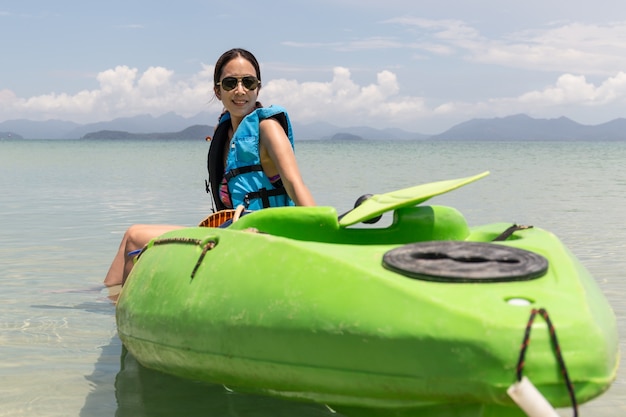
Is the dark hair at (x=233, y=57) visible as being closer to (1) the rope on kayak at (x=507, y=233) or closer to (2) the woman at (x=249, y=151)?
(2) the woman at (x=249, y=151)

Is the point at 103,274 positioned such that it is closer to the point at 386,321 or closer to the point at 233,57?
the point at 233,57

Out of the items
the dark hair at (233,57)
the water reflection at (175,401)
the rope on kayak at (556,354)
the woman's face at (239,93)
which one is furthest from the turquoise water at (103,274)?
the dark hair at (233,57)

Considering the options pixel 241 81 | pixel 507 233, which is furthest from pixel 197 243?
pixel 241 81

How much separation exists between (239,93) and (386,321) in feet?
6.94

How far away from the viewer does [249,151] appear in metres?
3.75

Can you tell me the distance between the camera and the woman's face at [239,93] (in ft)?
12.8

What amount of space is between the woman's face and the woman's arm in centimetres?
25

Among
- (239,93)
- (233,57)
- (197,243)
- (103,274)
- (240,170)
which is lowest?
(103,274)

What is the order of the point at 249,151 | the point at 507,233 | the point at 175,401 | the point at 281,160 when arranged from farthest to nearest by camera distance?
the point at 249,151 < the point at 281,160 < the point at 175,401 < the point at 507,233

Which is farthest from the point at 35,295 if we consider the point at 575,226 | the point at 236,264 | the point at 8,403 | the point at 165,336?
the point at 575,226

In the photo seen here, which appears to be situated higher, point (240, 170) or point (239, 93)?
point (239, 93)

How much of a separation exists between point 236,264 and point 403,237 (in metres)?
0.86

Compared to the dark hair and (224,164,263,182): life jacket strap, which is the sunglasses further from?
(224,164,263,182): life jacket strap

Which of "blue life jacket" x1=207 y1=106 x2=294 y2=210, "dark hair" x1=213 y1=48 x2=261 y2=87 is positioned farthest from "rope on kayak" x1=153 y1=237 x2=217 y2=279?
"dark hair" x1=213 y1=48 x2=261 y2=87
